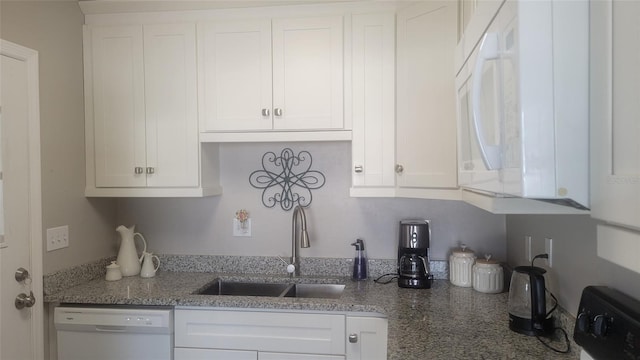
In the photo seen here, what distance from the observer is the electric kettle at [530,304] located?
1.47m

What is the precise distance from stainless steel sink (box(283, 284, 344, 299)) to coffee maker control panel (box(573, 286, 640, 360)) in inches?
53.5

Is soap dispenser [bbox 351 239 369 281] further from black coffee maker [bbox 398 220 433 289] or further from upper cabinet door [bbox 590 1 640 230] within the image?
upper cabinet door [bbox 590 1 640 230]

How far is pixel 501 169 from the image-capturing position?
0.90 meters

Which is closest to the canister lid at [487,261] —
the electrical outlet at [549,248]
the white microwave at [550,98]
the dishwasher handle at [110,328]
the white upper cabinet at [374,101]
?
the electrical outlet at [549,248]

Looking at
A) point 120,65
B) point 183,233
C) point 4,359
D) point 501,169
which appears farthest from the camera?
point 183,233

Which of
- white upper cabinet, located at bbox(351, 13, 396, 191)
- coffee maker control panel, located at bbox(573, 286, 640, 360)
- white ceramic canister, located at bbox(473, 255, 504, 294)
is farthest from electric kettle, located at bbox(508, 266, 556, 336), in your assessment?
white upper cabinet, located at bbox(351, 13, 396, 191)

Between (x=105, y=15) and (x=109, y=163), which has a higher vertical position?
(x=105, y=15)

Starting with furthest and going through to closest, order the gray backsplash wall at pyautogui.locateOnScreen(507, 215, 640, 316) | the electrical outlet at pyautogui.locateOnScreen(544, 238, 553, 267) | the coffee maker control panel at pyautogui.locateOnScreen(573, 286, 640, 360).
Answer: the electrical outlet at pyautogui.locateOnScreen(544, 238, 553, 267) < the gray backsplash wall at pyautogui.locateOnScreen(507, 215, 640, 316) < the coffee maker control panel at pyautogui.locateOnScreen(573, 286, 640, 360)

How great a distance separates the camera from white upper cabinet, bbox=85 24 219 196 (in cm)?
230

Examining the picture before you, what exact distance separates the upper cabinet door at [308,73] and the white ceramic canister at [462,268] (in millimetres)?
940

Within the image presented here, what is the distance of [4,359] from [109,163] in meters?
1.04

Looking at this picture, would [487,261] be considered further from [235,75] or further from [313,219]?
[235,75]

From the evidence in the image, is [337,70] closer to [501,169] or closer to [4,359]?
[501,169]

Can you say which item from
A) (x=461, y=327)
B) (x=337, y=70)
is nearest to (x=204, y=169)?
(x=337, y=70)
